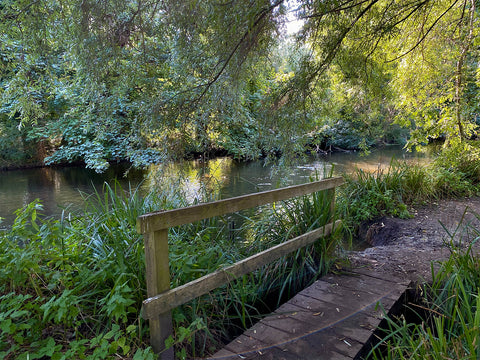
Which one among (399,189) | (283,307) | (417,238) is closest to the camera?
(283,307)

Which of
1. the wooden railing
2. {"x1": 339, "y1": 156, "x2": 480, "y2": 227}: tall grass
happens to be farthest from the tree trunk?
the wooden railing

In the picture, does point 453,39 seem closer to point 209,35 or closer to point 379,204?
point 379,204

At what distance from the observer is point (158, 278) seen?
7.06 feet

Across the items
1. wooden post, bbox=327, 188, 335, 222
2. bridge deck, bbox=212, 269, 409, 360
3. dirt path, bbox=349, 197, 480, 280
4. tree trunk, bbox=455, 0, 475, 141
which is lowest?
dirt path, bbox=349, 197, 480, 280

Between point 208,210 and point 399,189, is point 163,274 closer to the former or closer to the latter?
point 208,210

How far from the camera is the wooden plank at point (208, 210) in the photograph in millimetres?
2057

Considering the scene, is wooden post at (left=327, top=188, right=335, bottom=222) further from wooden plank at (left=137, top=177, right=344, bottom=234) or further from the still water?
the still water

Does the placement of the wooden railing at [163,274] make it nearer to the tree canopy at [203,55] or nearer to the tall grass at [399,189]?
the tree canopy at [203,55]

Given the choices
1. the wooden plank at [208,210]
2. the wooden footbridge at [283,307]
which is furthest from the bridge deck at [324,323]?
the wooden plank at [208,210]

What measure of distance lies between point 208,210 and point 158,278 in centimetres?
60

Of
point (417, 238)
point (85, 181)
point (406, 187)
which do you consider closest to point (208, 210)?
point (417, 238)

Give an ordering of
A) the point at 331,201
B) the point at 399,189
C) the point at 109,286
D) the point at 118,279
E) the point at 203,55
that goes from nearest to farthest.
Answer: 1. the point at 118,279
2. the point at 109,286
3. the point at 331,201
4. the point at 203,55
5. the point at 399,189

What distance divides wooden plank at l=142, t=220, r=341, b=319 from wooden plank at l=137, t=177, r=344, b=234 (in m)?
0.44

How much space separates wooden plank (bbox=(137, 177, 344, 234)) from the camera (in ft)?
6.75
